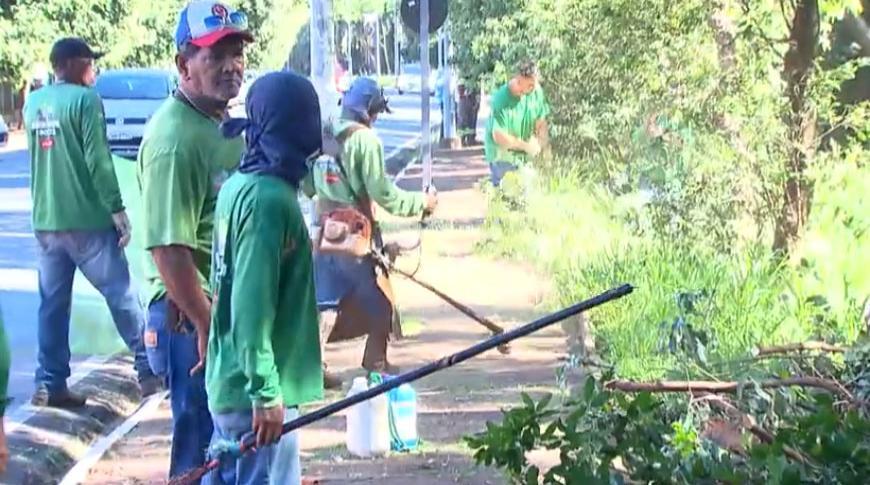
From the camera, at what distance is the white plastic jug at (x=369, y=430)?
6903 mm

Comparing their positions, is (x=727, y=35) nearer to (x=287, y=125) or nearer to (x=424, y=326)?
(x=424, y=326)

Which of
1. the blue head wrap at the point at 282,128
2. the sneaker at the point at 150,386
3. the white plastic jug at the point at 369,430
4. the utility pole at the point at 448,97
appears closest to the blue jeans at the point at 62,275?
the sneaker at the point at 150,386

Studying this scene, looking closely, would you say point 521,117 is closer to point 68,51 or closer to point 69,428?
point 68,51

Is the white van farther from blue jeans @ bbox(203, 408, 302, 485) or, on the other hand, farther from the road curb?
blue jeans @ bbox(203, 408, 302, 485)

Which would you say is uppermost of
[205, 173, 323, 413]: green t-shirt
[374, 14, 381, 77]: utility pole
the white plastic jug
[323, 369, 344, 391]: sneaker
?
[205, 173, 323, 413]: green t-shirt

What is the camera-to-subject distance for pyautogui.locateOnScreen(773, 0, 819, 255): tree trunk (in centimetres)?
842

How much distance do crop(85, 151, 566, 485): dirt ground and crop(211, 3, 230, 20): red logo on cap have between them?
2.27 meters

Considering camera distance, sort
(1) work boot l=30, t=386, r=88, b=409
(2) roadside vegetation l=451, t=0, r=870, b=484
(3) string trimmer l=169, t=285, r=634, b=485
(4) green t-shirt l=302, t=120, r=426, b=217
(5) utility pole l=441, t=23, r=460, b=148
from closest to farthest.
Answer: (3) string trimmer l=169, t=285, r=634, b=485 < (2) roadside vegetation l=451, t=0, r=870, b=484 < (1) work boot l=30, t=386, r=88, b=409 < (4) green t-shirt l=302, t=120, r=426, b=217 < (5) utility pole l=441, t=23, r=460, b=148

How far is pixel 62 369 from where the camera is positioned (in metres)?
7.88

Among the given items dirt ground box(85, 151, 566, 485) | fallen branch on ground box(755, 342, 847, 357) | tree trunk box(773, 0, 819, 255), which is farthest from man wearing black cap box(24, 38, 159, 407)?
fallen branch on ground box(755, 342, 847, 357)

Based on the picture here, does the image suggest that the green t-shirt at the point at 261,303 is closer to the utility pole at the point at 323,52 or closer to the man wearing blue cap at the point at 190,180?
the man wearing blue cap at the point at 190,180

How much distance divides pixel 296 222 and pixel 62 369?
13.4 ft

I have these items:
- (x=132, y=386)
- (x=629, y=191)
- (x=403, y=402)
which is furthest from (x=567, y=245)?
(x=403, y=402)

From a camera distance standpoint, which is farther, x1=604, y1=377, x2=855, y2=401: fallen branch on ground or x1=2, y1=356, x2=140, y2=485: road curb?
x1=2, y1=356, x2=140, y2=485: road curb
